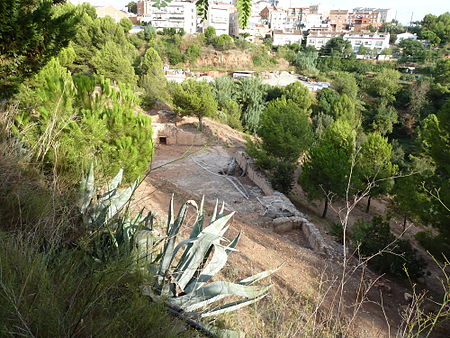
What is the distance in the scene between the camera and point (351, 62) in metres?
47.7

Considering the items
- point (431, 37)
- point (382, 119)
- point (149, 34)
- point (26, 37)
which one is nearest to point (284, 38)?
point (431, 37)

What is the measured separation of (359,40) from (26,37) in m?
61.8

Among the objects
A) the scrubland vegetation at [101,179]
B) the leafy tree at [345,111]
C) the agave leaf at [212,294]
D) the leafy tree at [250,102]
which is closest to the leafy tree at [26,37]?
the scrubland vegetation at [101,179]

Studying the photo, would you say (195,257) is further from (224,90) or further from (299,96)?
(299,96)

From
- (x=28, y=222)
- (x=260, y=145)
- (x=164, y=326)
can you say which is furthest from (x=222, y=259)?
(x=260, y=145)

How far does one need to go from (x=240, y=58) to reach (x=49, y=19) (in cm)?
4288

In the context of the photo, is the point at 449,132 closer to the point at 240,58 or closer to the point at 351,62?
the point at 240,58

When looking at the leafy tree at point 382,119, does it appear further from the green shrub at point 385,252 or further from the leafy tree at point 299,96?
the green shrub at point 385,252

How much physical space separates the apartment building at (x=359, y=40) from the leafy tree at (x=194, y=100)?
44.4 m

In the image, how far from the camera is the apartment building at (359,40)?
2181 inches

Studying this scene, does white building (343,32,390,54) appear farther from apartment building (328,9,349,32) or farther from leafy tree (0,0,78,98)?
leafy tree (0,0,78,98)

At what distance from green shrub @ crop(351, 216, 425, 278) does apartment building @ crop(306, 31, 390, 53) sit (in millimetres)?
54122

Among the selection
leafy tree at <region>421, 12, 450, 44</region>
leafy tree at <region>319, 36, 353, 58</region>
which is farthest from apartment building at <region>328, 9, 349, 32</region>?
leafy tree at <region>319, 36, 353, 58</region>

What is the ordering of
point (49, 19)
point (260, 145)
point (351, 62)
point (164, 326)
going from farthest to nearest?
point (351, 62), point (260, 145), point (49, 19), point (164, 326)
